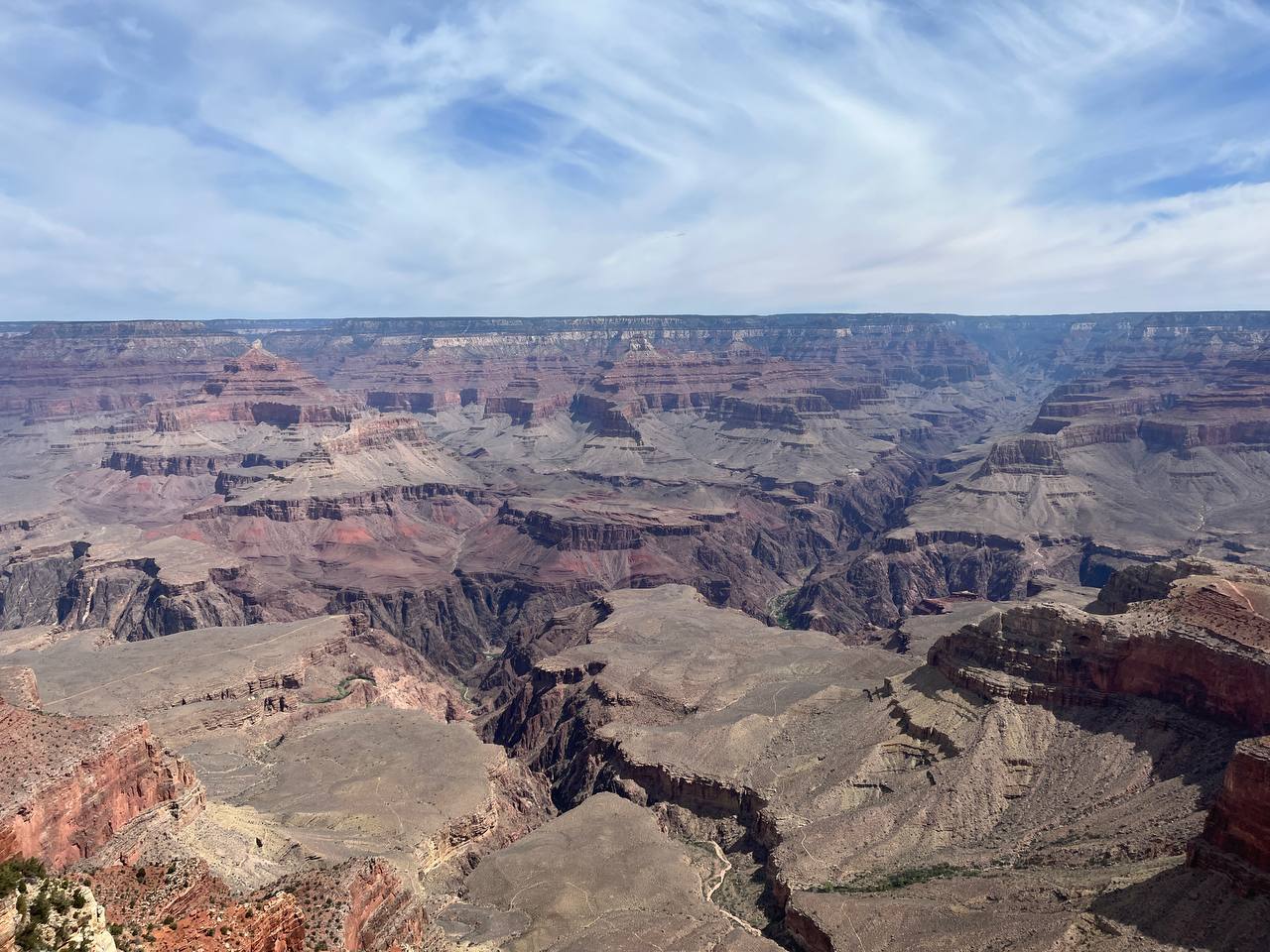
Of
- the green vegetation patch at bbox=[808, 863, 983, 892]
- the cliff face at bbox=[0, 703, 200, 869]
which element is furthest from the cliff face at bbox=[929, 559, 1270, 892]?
the cliff face at bbox=[0, 703, 200, 869]

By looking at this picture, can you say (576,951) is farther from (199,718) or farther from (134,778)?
(199,718)

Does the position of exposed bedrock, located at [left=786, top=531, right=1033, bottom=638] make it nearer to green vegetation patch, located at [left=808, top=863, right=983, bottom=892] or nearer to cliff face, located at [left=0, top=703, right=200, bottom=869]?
green vegetation patch, located at [left=808, top=863, right=983, bottom=892]

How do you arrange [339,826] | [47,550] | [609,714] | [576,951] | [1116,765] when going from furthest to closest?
[47,550] < [609,714] < [339,826] < [1116,765] < [576,951]

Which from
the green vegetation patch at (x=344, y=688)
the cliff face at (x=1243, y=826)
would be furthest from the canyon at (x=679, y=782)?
the green vegetation patch at (x=344, y=688)

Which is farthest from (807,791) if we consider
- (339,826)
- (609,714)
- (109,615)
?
(109,615)

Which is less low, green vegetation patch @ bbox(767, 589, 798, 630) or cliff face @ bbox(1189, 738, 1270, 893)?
cliff face @ bbox(1189, 738, 1270, 893)

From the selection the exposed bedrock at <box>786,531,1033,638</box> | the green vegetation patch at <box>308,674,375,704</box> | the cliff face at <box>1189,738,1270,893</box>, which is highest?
the cliff face at <box>1189,738,1270,893</box>

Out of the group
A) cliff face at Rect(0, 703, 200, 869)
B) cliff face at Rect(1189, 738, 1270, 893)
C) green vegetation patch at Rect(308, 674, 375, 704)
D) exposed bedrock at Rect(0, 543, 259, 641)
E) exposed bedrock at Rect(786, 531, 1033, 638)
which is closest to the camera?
cliff face at Rect(1189, 738, 1270, 893)

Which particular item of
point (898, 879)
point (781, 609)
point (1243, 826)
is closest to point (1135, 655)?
point (1243, 826)
